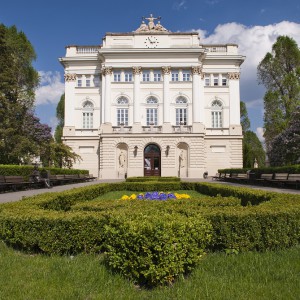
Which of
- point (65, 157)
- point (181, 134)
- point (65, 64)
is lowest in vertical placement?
point (65, 157)

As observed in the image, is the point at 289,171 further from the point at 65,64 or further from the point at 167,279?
the point at 65,64

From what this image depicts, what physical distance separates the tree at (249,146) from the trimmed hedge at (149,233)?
49.7 metres

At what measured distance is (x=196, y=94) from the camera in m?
43.0

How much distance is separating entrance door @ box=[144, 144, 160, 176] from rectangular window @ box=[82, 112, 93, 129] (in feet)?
27.2

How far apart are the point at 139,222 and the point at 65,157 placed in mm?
35948

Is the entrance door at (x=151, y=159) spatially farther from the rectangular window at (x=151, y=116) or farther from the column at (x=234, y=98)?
the column at (x=234, y=98)

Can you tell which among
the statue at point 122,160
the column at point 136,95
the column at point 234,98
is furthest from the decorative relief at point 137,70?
the column at point 234,98

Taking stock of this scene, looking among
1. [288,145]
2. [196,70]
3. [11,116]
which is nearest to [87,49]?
[196,70]

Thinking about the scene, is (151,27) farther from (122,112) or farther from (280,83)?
(280,83)

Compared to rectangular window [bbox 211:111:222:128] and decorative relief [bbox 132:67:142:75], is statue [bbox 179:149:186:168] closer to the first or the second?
rectangular window [bbox 211:111:222:128]

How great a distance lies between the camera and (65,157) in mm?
39281

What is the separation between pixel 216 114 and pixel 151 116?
8776mm

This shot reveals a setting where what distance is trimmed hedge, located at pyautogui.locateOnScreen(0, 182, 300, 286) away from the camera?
438cm

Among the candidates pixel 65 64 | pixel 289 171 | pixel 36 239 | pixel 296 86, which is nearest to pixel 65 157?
pixel 65 64
